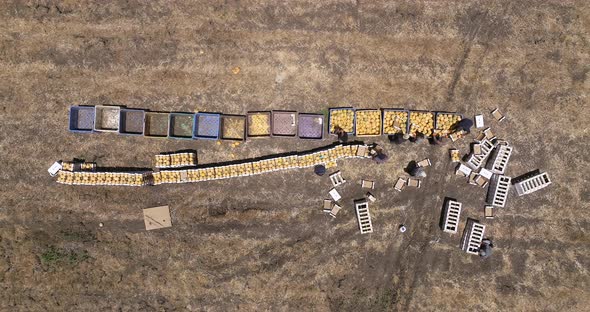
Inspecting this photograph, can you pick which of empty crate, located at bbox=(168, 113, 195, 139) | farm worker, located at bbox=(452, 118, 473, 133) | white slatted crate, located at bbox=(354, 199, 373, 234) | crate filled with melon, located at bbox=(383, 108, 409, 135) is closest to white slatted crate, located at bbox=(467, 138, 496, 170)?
farm worker, located at bbox=(452, 118, 473, 133)

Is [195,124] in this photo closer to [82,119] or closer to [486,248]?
[82,119]

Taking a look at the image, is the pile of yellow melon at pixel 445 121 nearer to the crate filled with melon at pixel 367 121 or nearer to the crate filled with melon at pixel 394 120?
the crate filled with melon at pixel 394 120

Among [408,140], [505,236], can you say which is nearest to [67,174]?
[408,140]

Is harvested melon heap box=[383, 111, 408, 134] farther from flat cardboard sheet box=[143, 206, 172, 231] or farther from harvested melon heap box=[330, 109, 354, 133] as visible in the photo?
flat cardboard sheet box=[143, 206, 172, 231]

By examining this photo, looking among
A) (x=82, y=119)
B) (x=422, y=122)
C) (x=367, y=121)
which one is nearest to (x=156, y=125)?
(x=82, y=119)

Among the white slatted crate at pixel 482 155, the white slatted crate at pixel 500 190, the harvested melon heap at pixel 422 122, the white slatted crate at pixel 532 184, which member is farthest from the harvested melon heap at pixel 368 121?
the white slatted crate at pixel 532 184

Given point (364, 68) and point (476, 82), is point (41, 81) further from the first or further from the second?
point (476, 82)

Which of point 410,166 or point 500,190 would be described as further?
point 410,166
